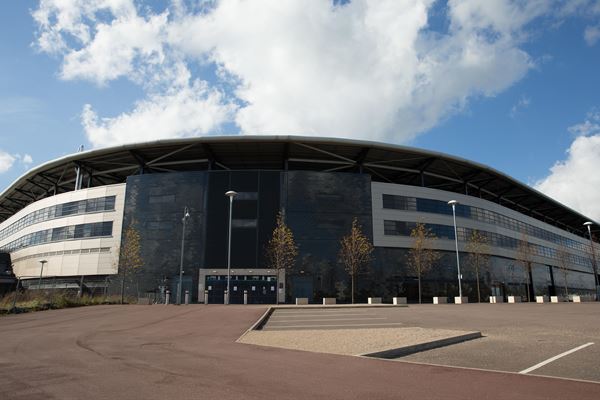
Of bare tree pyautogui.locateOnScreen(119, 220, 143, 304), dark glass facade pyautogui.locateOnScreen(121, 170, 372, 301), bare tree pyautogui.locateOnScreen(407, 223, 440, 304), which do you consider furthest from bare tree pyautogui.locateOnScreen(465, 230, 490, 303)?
bare tree pyautogui.locateOnScreen(119, 220, 143, 304)

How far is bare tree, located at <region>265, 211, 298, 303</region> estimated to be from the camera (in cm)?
4553

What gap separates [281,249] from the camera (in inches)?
1791

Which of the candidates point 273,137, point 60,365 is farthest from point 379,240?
point 60,365

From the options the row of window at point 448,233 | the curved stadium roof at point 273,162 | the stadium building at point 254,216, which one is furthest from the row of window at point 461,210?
the curved stadium roof at point 273,162

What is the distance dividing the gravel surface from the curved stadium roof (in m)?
34.5

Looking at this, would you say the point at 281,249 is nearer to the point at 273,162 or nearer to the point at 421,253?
the point at 273,162

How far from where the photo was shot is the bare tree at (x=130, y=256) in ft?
154

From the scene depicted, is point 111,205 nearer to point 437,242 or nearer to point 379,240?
point 379,240

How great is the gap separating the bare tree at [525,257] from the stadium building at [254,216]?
363cm

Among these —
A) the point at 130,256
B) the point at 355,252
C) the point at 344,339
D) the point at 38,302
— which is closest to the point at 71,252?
the point at 130,256

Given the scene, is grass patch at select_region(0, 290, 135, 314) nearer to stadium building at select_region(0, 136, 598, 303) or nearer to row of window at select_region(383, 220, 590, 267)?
stadium building at select_region(0, 136, 598, 303)

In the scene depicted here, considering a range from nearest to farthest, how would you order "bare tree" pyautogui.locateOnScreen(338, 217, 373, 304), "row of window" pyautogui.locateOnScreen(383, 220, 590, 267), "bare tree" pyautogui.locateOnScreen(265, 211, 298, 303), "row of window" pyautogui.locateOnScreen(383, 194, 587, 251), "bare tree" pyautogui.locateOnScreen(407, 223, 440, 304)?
"bare tree" pyautogui.locateOnScreen(265, 211, 298, 303)
"bare tree" pyautogui.locateOnScreen(338, 217, 373, 304)
"bare tree" pyautogui.locateOnScreen(407, 223, 440, 304)
"row of window" pyautogui.locateOnScreen(383, 220, 590, 267)
"row of window" pyautogui.locateOnScreen(383, 194, 587, 251)

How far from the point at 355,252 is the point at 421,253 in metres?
8.04

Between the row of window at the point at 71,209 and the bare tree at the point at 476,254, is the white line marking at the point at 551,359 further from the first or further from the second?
the row of window at the point at 71,209
